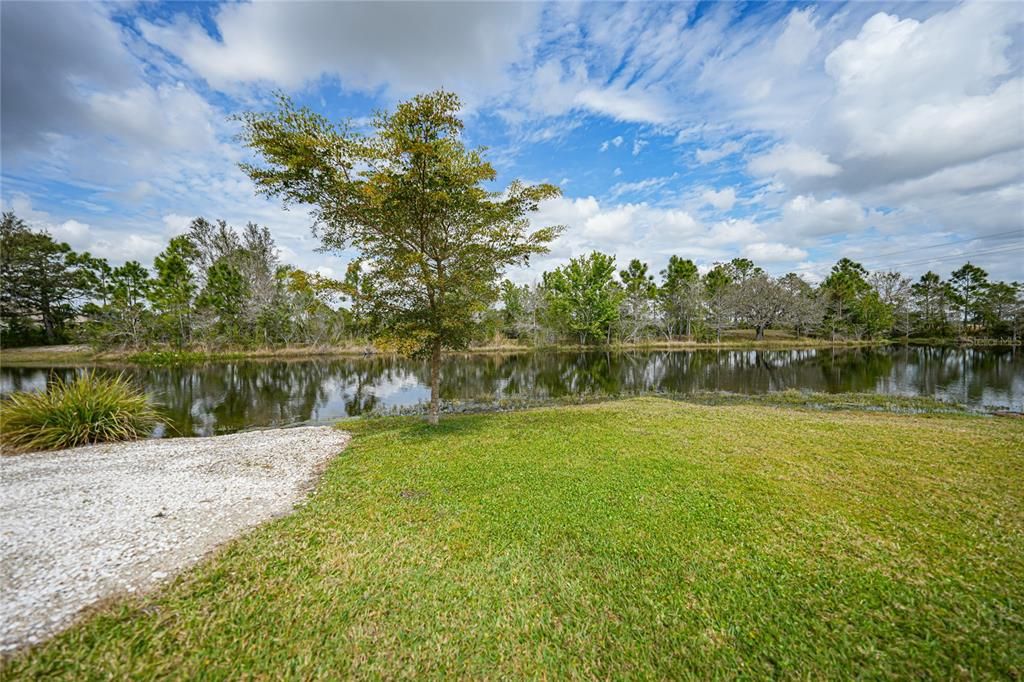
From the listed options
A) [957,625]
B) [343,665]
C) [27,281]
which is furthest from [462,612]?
[27,281]

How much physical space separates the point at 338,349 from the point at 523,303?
82.9 ft

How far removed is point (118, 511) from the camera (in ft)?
19.1

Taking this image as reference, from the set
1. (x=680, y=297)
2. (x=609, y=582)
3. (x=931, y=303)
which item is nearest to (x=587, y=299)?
(x=680, y=297)

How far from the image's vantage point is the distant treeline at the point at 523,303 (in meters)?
41.9

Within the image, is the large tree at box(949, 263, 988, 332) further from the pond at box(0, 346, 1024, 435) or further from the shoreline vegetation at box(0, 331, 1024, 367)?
the pond at box(0, 346, 1024, 435)

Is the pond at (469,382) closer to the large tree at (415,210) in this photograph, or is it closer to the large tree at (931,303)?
the large tree at (415,210)

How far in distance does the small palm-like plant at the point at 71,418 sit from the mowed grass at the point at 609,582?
Result: 8.70 meters

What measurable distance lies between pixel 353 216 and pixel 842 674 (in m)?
11.3

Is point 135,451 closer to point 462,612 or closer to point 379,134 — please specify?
point 379,134

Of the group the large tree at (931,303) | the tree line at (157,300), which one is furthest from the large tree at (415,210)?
the large tree at (931,303)

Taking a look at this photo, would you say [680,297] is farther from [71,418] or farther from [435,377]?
[71,418]

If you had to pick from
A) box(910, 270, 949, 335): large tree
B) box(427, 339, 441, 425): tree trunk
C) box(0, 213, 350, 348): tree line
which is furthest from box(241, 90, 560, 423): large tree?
box(910, 270, 949, 335): large tree

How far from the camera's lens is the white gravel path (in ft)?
13.0

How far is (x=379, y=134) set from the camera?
29.7ft
